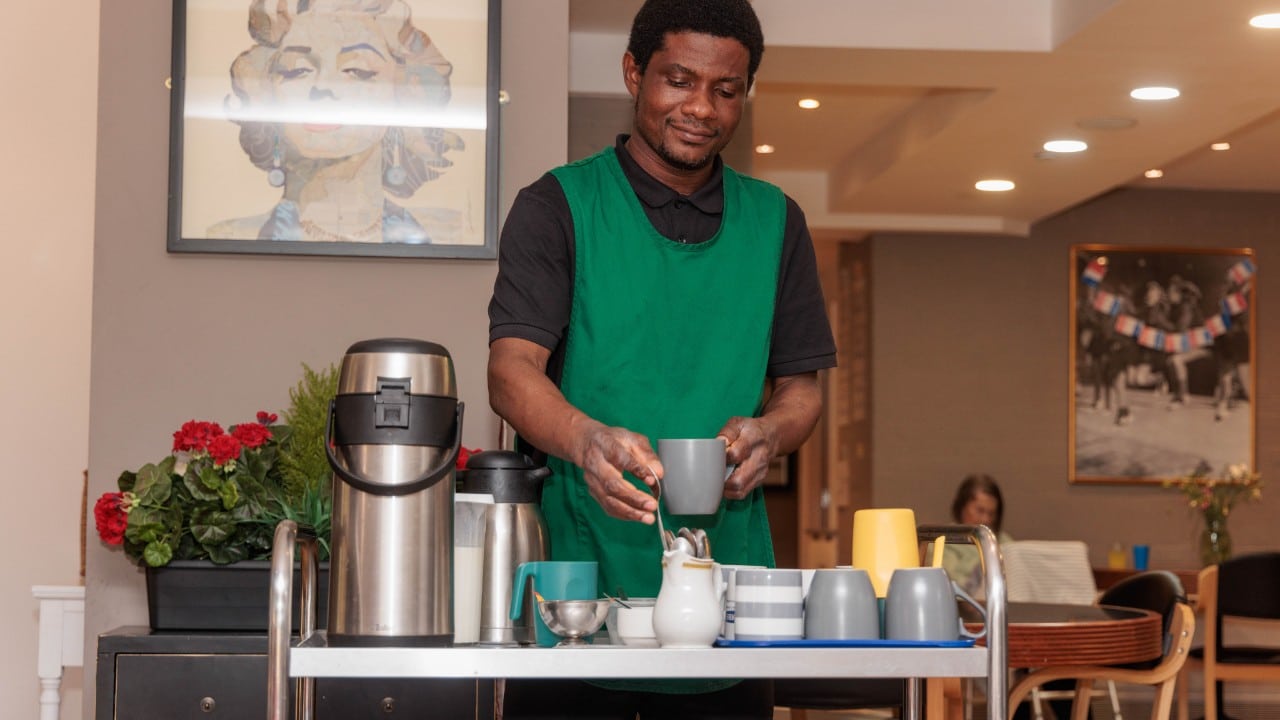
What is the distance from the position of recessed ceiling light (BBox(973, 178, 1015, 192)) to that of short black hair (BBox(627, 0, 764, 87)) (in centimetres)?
495

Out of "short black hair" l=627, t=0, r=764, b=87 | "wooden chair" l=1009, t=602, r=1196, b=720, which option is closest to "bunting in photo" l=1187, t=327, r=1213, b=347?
"wooden chair" l=1009, t=602, r=1196, b=720

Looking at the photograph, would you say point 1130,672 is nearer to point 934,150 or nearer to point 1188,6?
point 1188,6

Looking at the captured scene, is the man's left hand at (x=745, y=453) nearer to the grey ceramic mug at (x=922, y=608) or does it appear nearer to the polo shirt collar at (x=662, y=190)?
the grey ceramic mug at (x=922, y=608)

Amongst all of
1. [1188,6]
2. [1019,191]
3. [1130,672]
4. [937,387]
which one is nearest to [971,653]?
[1130,672]

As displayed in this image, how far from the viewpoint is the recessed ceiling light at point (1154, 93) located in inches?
188

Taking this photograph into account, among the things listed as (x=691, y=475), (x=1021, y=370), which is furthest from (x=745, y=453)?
(x=1021, y=370)

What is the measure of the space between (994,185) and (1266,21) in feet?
8.08

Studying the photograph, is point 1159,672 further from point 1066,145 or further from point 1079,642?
point 1066,145

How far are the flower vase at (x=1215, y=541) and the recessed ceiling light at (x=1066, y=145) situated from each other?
2019 millimetres

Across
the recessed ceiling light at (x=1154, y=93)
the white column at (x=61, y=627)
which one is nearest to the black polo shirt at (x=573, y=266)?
the white column at (x=61, y=627)

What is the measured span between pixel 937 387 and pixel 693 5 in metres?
6.06

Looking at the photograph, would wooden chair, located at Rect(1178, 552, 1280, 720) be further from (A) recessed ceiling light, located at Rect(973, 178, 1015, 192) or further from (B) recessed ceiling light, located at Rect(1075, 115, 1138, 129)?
(A) recessed ceiling light, located at Rect(973, 178, 1015, 192)

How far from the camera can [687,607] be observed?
4.12 ft

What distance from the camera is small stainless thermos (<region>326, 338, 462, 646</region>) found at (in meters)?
1.30
